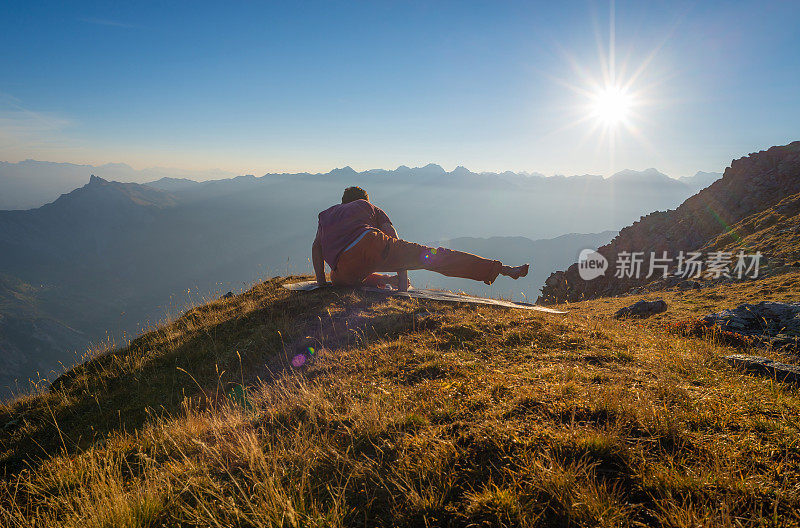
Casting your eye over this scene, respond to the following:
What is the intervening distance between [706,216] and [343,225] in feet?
127

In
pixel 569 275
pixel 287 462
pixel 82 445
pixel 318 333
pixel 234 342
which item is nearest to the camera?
pixel 287 462

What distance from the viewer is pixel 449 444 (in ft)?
8.57

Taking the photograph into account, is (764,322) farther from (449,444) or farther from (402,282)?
(449,444)

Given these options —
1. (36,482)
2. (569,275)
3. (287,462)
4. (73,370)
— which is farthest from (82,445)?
(569,275)

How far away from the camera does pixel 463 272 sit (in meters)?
8.21

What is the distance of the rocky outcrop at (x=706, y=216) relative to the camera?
27.9m

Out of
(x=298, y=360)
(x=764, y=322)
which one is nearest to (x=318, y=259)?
(x=298, y=360)

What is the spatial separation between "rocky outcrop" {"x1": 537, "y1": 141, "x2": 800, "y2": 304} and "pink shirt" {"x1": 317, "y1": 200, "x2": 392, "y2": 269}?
21.2 metres

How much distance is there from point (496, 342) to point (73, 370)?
9.55 meters

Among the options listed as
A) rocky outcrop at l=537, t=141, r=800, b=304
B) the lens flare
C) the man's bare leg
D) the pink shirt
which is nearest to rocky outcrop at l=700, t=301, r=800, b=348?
the man's bare leg

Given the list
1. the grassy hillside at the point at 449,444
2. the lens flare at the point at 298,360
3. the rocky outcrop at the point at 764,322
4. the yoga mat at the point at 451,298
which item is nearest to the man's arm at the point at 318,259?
the yoga mat at the point at 451,298

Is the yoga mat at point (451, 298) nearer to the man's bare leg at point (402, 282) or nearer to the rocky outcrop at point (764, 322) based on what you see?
the man's bare leg at point (402, 282)

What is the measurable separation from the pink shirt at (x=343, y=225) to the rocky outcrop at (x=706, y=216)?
21163mm

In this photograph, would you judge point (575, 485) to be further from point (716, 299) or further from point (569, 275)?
point (569, 275)
